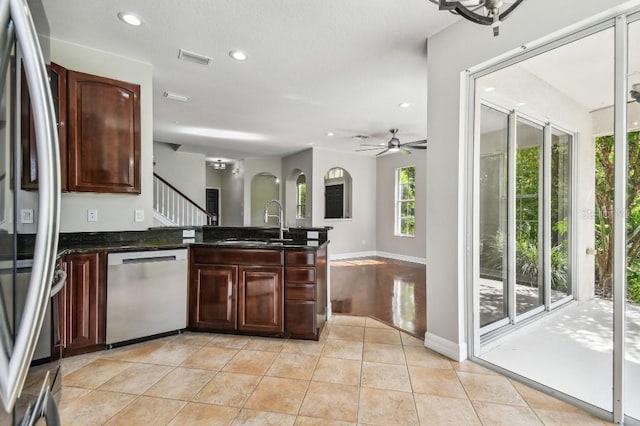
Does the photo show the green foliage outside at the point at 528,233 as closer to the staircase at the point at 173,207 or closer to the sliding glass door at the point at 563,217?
the sliding glass door at the point at 563,217

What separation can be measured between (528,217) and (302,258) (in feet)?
7.37

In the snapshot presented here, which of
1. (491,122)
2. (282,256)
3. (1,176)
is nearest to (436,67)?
(491,122)

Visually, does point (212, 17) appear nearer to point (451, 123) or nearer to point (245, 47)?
point (245, 47)

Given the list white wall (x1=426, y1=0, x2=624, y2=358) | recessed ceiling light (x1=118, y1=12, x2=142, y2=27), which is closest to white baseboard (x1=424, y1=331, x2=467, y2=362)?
white wall (x1=426, y1=0, x2=624, y2=358)

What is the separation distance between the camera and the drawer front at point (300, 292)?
2.85 metres

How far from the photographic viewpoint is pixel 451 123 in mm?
2525

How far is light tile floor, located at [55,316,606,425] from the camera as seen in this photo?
177cm

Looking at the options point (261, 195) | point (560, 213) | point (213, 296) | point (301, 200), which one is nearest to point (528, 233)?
point (560, 213)

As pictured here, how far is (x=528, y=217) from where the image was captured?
296 cm

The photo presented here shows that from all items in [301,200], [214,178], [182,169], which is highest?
[214,178]

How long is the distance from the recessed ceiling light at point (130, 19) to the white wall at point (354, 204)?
522 cm

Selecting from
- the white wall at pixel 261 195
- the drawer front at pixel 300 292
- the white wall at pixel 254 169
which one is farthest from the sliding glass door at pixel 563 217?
the white wall at pixel 261 195

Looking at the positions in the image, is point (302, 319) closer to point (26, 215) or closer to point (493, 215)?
point (493, 215)

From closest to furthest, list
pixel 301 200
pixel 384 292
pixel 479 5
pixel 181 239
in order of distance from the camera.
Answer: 1. pixel 479 5
2. pixel 181 239
3. pixel 384 292
4. pixel 301 200
